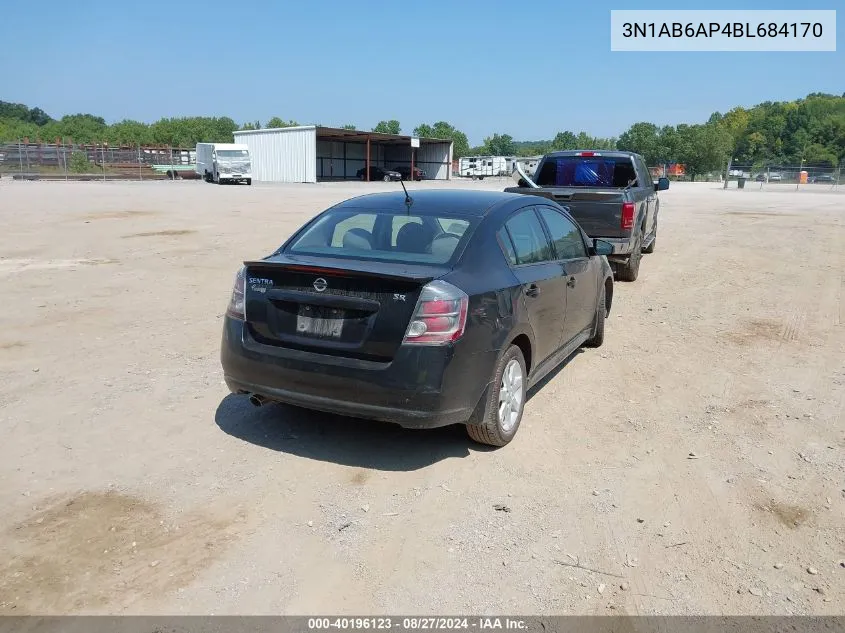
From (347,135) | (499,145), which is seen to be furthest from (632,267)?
(499,145)

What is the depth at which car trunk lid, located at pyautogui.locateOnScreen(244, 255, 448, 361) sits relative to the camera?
4047 millimetres

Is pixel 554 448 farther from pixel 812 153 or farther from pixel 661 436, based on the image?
pixel 812 153

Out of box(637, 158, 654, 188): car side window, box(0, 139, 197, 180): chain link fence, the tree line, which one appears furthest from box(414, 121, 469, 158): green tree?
box(637, 158, 654, 188): car side window

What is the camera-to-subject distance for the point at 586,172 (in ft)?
38.6

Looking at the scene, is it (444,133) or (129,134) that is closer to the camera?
(129,134)

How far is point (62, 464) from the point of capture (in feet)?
14.1

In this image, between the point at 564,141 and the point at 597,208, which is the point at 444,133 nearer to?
the point at 564,141

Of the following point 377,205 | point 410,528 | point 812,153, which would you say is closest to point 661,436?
point 410,528

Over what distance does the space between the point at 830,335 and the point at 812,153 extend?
133 meters

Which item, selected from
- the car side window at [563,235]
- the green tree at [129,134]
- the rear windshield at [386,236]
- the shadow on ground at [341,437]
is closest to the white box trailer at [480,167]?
the green tree at [129,134]

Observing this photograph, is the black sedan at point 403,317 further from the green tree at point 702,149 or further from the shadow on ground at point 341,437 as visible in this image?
the green tree at point 702,149

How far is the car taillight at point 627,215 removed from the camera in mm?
10055

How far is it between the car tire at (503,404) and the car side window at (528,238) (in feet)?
2.53

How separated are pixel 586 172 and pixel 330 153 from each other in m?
53.0
